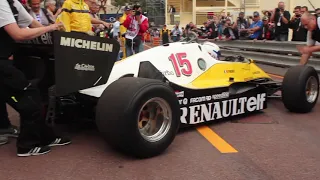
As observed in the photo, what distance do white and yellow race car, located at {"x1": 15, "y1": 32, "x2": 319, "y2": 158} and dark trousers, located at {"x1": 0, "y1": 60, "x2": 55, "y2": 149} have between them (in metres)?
0.33

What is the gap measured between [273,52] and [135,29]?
5.41 meters

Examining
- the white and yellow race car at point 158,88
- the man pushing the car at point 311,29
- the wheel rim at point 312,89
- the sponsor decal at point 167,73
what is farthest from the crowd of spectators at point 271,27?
the sponsor decal at point 167,73

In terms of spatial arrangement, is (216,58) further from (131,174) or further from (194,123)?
(131,174)

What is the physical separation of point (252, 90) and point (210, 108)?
0.96 meters

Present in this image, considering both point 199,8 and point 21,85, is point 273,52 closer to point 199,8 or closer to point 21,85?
point 21,85

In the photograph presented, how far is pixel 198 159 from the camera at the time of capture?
401 centimetres

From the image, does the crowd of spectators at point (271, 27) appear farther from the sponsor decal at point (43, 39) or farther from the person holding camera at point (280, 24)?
the sponsor decal at point (43, 39)

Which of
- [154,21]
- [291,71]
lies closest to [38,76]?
[291,71]

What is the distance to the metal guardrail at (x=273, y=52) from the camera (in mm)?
11323

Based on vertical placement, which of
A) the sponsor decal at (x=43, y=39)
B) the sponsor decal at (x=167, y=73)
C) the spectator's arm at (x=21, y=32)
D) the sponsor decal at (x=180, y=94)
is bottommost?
the sponsor decal at (x=180, y=94)

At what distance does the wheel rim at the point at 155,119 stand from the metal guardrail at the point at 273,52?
7.21m

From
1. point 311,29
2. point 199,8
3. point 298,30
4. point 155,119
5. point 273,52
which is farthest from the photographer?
point 199,8

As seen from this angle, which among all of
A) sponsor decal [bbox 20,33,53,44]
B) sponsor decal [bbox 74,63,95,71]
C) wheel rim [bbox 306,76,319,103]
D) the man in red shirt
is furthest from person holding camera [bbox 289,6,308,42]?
sponsor decal [bbox 20,33,53,44]

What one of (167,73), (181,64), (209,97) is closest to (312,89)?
(209,97)
